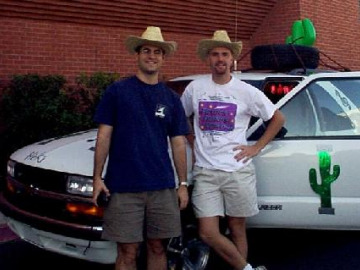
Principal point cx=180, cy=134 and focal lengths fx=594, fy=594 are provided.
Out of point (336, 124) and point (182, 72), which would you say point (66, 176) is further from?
point (182, 72)

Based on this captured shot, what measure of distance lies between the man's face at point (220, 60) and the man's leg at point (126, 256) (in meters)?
1.32

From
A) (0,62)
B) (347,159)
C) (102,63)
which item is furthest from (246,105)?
(102,63)

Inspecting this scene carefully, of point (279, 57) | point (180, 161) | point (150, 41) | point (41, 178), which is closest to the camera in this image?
point (150, 41)

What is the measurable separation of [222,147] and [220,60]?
23.4 inches

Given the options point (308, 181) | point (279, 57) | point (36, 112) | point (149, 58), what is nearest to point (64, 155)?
point (149, 58)

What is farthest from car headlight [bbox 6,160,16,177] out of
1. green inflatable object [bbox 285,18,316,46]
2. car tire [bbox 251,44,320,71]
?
green inflatable object [bbox 285,18,316,46]

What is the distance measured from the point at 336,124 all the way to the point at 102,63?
223 inches

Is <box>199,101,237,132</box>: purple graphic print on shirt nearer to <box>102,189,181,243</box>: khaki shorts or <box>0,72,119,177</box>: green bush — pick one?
<box>102,189,181,243</box>: khaki shorts

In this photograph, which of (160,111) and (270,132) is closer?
(160,111)

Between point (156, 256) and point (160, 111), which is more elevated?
point (160, 111)

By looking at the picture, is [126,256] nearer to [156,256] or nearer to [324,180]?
[156,256]

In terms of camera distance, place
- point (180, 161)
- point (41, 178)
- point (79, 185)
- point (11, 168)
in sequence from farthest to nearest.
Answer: point (11, 168) → point (41, 178) → point (79, 185) → point (180, 161)

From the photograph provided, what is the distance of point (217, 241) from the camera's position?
4086 millimetres

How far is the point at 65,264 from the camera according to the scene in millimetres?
4926
